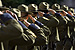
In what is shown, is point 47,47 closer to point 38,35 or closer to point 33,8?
point 33,8

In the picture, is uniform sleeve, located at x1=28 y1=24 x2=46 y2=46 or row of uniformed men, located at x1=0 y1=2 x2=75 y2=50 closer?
row of uniformed men, located at x1=0 y1=2 x2=75 y2=50

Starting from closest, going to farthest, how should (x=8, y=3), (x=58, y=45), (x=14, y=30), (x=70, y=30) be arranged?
(x=14, y=30), (x=58, y=45), (x=70, y=30), (x=8, y=3)

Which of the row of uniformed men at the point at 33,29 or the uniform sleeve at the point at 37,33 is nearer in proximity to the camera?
the row of uniformed men at the point at 33,29

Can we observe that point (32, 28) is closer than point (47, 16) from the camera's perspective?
Yes


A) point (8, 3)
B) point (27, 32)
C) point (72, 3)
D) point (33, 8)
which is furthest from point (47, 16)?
point (72, 3)

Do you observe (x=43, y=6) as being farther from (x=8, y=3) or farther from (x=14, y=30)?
(x=8, y=3)

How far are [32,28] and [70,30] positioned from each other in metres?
2.17

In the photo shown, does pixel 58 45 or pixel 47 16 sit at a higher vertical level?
pixel 47 16

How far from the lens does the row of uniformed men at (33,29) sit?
181 centimetres

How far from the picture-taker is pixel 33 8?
143 inches

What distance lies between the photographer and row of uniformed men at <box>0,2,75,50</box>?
1.81 m

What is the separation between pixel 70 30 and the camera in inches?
182

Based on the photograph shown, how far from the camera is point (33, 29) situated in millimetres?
2613

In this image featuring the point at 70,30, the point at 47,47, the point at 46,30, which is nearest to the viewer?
the point at 46,30
